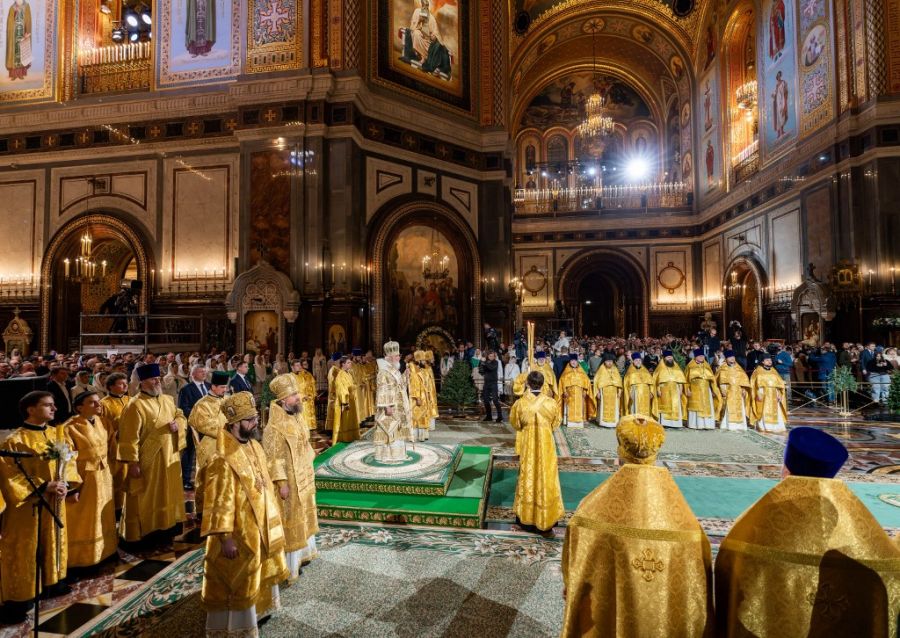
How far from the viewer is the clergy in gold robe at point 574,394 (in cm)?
1025

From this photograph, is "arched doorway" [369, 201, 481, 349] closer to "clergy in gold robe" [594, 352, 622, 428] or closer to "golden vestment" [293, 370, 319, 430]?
"golden vestment" [293, 370, 319, 430]

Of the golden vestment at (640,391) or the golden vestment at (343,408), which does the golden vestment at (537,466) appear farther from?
the golden vestment at (640,391)

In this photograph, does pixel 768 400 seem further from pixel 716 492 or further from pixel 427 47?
pixel 427 47

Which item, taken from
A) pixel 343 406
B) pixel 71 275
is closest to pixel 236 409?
pixel 343 406

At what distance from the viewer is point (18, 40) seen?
16.0m

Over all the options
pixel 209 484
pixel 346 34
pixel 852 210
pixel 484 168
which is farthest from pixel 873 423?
pixel 346 34

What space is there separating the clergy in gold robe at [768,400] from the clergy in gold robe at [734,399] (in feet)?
0.51

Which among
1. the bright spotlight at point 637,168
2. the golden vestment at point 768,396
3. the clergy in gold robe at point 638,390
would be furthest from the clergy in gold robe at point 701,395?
the bright spotlight at point 637,168

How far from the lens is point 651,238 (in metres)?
26.1

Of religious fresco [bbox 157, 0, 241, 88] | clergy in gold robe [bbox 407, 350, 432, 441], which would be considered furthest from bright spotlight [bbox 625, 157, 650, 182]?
clergy in gold robe [bbox 407, 350, 432, 441]

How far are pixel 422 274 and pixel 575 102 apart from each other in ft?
64.9

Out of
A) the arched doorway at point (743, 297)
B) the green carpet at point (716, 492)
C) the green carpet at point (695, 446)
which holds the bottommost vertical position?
the green carpet at point (716, 492)

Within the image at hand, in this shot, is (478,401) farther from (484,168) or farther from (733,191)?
(733,191)

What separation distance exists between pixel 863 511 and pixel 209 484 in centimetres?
324
